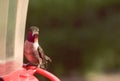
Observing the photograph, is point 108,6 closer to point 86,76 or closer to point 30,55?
point 86,76

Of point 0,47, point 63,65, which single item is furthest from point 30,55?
point 63,65

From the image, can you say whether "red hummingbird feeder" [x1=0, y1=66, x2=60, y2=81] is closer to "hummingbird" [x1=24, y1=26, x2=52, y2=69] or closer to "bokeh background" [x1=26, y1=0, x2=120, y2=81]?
"hummingbird" [x1=24, y1=26, x2=52, y2=69]

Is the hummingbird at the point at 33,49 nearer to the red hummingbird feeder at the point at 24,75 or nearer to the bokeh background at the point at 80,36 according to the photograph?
the red hummingbird feeder at the point at 24,75

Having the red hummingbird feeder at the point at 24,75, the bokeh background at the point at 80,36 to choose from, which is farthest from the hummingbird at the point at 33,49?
the bokeh background at the point at 80,36

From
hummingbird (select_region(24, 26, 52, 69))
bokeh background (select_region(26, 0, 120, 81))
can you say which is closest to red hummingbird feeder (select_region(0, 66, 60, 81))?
hummingbird (select_region(24, 26, 52, 69))

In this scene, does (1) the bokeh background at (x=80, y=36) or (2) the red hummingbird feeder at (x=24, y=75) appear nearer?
(2) the red hummingbird feeder at (x=24, y=75)

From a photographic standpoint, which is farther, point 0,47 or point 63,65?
point 63,65

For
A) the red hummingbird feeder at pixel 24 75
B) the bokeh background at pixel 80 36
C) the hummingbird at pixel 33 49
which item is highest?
the hummingbird at pixel 33 49

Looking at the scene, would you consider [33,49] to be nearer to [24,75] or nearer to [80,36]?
[24,75]

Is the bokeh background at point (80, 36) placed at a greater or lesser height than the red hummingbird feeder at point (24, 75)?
lesser
